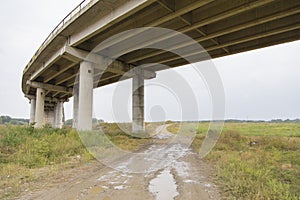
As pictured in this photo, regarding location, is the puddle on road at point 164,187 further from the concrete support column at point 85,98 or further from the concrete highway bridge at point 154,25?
the concrete support column at point 85,98

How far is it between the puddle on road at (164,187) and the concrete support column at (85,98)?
38.9 ft

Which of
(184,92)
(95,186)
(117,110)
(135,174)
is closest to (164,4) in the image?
(184,92)

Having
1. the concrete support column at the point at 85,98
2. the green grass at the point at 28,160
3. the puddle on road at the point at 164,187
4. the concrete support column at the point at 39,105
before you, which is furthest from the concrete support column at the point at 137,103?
the concrete support column at the point at 39,105

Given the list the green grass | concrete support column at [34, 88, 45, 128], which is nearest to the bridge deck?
the green grass

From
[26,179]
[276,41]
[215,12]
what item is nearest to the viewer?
[26,179]

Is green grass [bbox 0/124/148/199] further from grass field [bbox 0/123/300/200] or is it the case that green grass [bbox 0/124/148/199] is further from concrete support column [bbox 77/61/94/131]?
concrete support column [bbox 77/61/94/131]

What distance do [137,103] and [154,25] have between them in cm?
1066

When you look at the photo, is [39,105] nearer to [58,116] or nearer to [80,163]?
[58,116]

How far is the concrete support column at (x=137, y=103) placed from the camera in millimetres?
21859

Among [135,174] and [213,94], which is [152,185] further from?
[213,94]

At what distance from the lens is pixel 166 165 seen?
7.43 m

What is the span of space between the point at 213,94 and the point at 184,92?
9.24 feet

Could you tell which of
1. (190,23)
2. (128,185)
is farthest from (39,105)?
(128,185)

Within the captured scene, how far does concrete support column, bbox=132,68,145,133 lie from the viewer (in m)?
21.9
